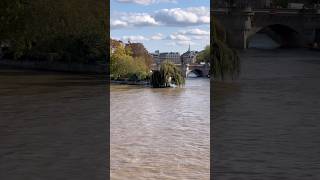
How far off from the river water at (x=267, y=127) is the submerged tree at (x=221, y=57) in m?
0.77

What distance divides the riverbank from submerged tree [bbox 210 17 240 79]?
1523cm

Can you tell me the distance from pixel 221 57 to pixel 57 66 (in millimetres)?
22187

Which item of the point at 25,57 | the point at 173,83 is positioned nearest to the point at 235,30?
the point at 25,57

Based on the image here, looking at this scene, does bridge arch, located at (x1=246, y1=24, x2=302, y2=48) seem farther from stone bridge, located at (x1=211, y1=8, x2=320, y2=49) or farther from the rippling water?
the rippling water

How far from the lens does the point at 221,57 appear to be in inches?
553

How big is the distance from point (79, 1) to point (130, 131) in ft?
72.8

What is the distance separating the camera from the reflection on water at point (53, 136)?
7672 mm

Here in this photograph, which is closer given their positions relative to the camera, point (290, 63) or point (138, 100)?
point (138, 100)

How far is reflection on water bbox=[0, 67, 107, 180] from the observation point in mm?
7672

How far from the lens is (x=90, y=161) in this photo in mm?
8133

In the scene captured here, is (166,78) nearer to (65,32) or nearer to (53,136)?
(53,136)

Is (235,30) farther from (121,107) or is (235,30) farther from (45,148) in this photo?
(45,148)

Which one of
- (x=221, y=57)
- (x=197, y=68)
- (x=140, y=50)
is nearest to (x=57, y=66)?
(x=197, y=68)

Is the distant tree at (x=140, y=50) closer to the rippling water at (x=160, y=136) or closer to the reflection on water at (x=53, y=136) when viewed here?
the rippling water at (x=160, y=136)
